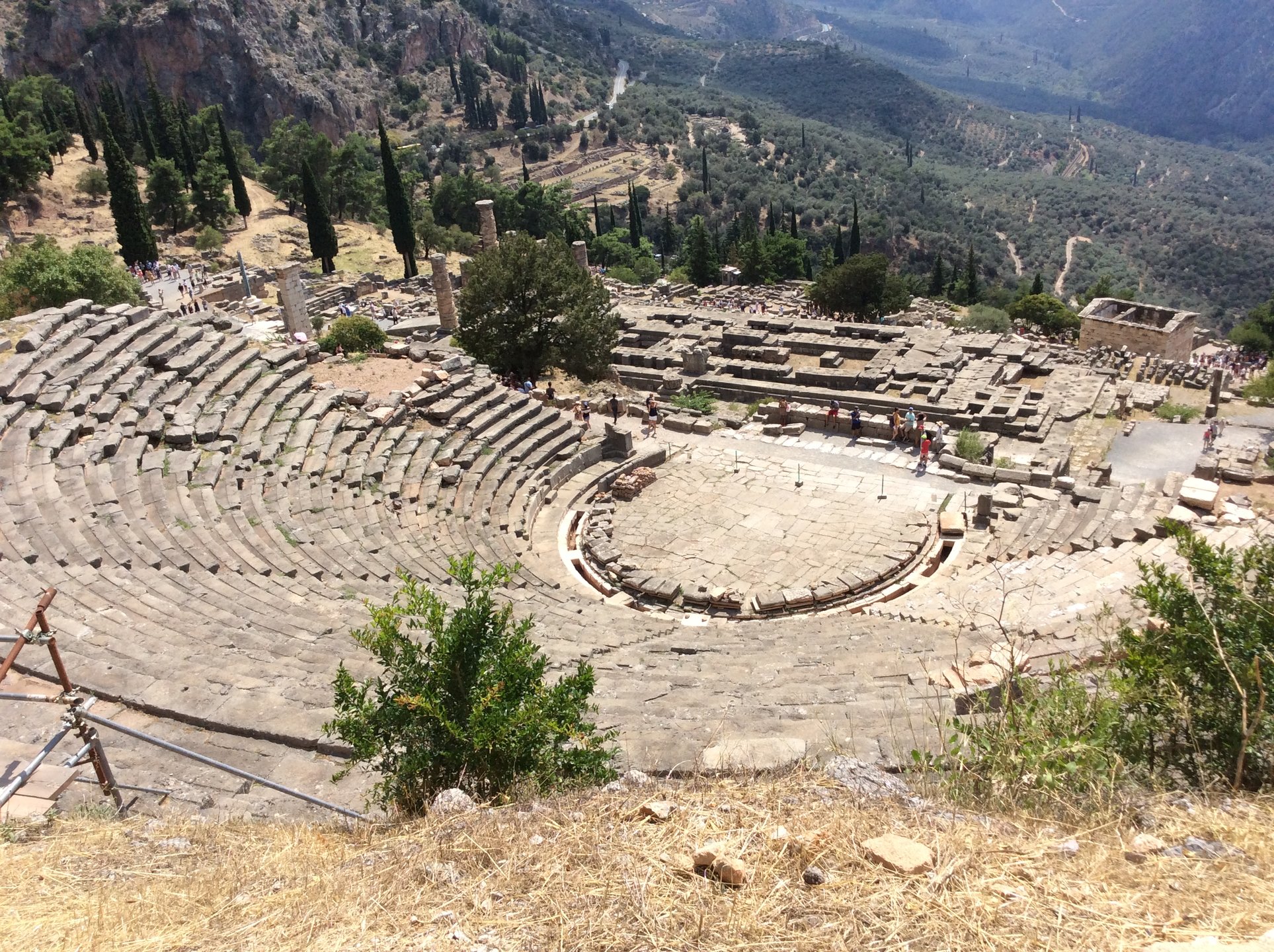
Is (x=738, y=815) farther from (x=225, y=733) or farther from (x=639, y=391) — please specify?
(x=639, y=391)

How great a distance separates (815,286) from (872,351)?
40.6ft

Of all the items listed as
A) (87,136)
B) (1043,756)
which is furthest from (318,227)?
(1043,756)

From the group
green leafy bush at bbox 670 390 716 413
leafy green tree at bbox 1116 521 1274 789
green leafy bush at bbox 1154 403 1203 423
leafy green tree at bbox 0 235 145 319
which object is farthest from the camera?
green leafy bush at bbox 1154 403 1203 423

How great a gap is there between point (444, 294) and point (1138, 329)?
3264 centimetres

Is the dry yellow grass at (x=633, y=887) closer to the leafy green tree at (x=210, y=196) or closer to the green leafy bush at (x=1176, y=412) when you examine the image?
the green leafy bush at (x=1176, y=412)

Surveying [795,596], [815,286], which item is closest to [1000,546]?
[795,596]

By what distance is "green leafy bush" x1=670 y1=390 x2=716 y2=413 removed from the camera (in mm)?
28078

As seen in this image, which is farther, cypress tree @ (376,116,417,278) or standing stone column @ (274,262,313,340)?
cypress tree @ (376,116,417,278)

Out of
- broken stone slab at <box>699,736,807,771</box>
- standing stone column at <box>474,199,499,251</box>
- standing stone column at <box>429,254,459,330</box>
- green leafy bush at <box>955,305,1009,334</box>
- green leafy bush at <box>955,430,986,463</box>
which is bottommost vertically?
green leafy bush at <box>955,305,1009,334</box>

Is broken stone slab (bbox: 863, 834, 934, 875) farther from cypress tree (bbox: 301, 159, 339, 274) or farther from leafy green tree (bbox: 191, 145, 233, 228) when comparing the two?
leafy green tree (bbox: 191, 145, 233, 228)

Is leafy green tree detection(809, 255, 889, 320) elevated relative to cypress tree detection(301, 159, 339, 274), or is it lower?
lower

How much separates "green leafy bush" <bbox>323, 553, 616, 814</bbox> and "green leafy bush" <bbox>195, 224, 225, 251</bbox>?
50459mm

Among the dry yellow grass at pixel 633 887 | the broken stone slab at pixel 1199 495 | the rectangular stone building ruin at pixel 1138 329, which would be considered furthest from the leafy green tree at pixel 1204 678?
the rectangular stone building ruin at pixel 1138 329

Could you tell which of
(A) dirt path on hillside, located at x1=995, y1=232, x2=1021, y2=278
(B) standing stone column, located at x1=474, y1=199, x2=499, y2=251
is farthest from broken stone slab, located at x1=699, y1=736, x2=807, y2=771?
(A) dirt path on hillside, located at x1=995, y1=232, x2=1021, y2=278
